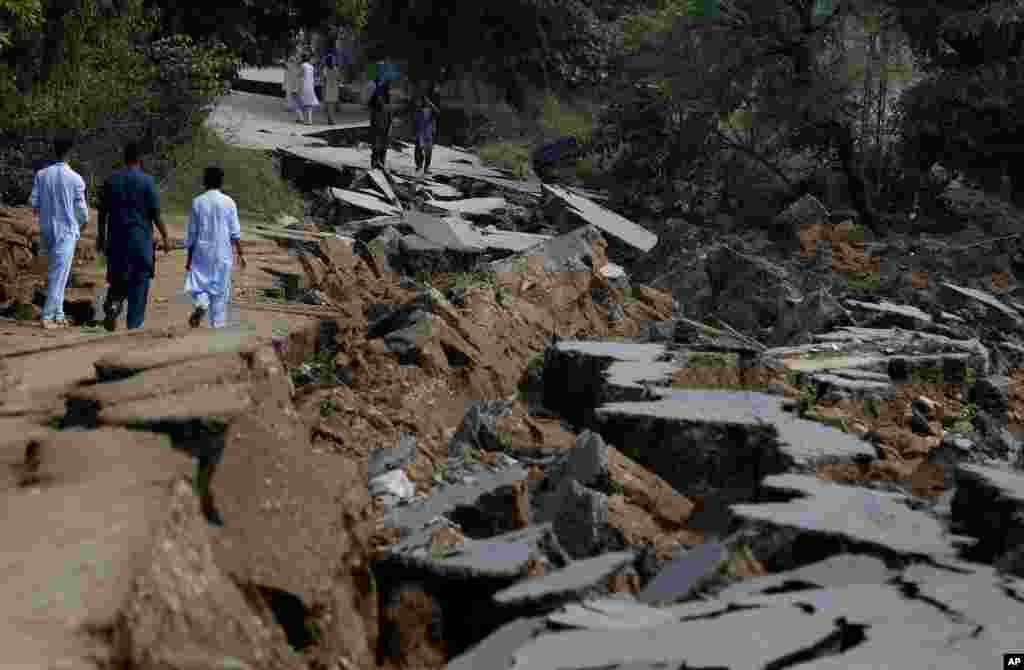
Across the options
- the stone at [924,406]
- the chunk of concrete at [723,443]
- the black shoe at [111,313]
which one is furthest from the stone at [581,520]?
the black shoe at [111,313]

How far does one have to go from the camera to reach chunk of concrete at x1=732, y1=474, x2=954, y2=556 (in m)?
5.07

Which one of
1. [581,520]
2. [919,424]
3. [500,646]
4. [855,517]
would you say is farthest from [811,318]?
[500,646]

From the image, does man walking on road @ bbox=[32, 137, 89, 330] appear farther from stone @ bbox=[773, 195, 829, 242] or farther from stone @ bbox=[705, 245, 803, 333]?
stone @ bbox=[773, 195, 829, 242]

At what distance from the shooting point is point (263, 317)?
9.91 m

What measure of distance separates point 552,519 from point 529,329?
4797mm

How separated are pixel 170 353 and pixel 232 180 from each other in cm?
1173

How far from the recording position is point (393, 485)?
610cm

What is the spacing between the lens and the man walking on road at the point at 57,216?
946 cm

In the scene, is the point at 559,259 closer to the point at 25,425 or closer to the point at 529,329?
the point at 529,329

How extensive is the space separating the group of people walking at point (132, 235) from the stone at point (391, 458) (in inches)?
106

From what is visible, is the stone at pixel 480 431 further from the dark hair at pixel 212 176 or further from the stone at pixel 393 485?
the dark hair at pixel 212 176

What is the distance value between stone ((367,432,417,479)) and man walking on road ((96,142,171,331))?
3.14m

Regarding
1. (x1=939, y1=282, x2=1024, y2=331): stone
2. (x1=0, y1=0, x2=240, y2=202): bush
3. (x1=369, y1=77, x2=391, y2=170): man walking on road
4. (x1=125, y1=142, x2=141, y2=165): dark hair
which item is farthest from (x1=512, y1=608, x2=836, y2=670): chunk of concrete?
(x1=369, y1=77, x2=391, y2=170): man walking on road

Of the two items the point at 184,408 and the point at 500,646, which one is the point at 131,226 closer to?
the point at 184,408
